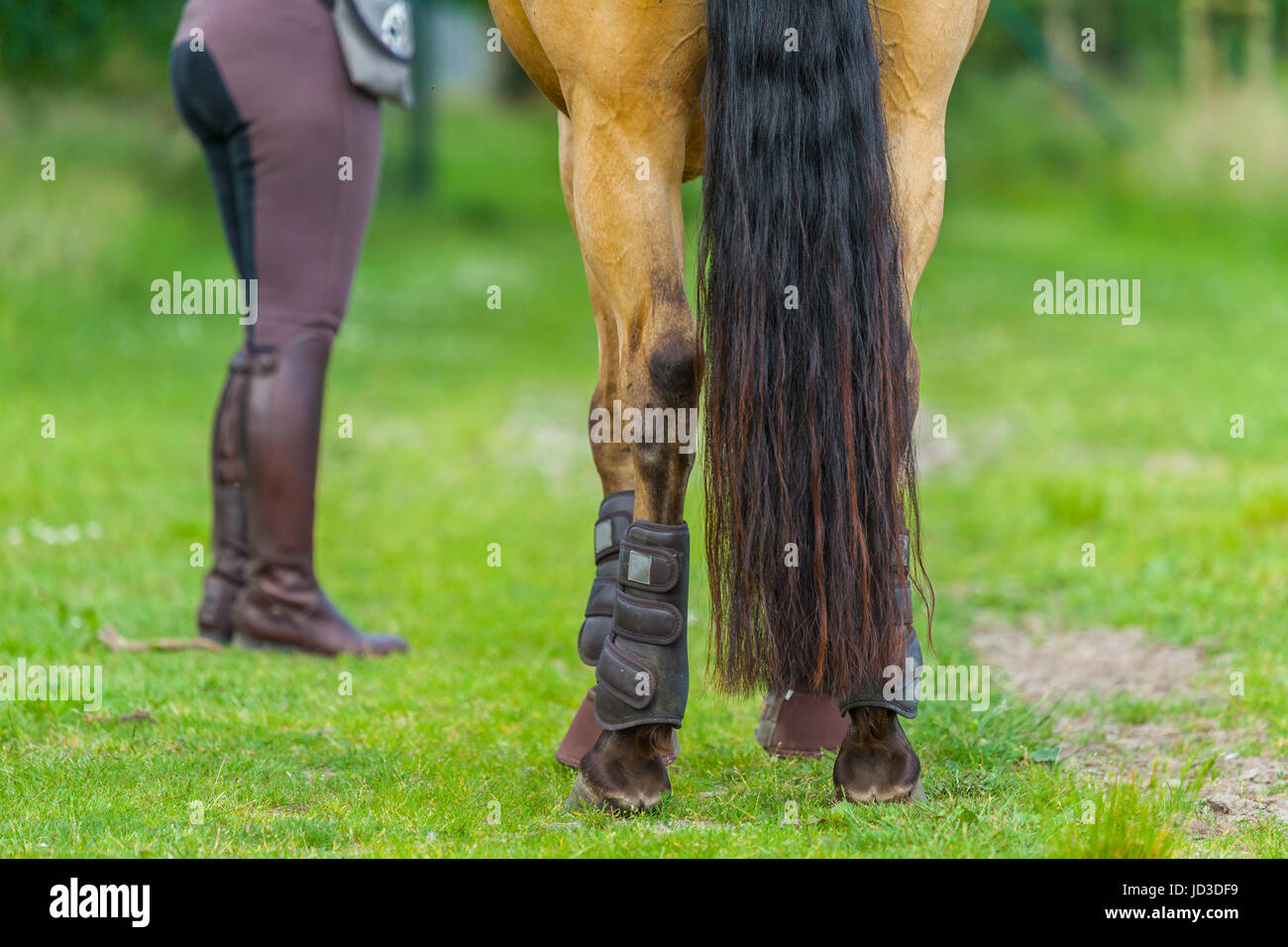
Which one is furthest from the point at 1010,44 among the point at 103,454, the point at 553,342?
the point at 103,454

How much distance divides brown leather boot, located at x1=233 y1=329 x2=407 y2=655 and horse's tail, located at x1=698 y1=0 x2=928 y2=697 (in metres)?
2.05

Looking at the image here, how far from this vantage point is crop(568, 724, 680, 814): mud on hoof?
275cm

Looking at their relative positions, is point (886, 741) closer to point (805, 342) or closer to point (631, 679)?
point (631, 679)

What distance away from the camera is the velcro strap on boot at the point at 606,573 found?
10.3ft

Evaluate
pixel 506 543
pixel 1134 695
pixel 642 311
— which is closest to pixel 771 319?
pixel 642 311

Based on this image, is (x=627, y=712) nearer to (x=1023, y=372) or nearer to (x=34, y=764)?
(x=34, y=764)

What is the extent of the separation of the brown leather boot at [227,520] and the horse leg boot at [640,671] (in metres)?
2.03

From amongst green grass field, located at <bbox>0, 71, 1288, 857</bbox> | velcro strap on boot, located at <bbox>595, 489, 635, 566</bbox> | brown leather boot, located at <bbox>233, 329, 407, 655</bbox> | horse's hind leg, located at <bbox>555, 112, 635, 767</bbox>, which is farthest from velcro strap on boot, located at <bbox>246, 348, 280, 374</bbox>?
velcro strap on boot, located at <bbox>595, 489, 635, 566</bbox>

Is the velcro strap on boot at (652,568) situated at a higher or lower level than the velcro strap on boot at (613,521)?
lower

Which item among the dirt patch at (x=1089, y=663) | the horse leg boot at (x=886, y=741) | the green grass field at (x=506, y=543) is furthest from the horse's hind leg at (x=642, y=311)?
the dirt patch at (x=1089, y=663)

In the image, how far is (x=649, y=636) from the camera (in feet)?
8.91

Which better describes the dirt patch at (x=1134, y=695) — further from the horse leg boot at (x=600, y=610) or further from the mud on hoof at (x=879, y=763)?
the horse leg boot at (x=600, y=610)

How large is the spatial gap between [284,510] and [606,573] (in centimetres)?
160
